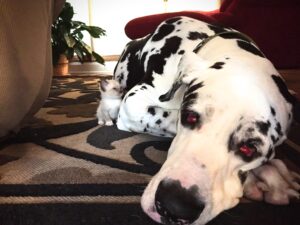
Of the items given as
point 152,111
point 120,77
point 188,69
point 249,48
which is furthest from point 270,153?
point 120,77

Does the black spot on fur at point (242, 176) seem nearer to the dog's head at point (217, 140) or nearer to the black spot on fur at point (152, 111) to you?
the dog's head at point (217, 140)

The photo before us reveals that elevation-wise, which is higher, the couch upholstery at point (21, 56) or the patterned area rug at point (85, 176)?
the couch upholstery at point (21, 56)

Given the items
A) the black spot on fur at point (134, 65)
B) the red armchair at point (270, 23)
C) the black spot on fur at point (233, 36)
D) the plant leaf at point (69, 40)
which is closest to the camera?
the black spot on fur at point (233, 36)

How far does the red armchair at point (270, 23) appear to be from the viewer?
2953mm

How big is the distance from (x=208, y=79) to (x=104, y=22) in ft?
17.0

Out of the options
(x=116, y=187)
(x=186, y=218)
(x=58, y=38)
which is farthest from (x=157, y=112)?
(x=58, y=38)

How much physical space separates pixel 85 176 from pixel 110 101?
33.6 inches

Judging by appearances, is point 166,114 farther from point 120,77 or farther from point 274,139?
point 120,77

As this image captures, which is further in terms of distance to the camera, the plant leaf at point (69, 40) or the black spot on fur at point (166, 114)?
the plant leaf at point (69, 40)

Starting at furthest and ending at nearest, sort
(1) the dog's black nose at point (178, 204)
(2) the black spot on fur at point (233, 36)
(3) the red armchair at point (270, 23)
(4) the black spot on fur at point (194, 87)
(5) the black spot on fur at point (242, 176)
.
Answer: (3) the red armchair at point (270, 23)
(2) the black spot on fur at point (233, 36)
(4) the black spot on fur at point (194, 87)
(5) the black spot on fur at point (242, 176)
(1) the dog's black nose at point (178, 204)

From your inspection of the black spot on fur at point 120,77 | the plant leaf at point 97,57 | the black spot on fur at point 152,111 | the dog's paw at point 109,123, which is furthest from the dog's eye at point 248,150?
the plant leaf at point 97,57

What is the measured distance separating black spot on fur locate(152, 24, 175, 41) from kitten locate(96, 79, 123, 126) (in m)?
0.34

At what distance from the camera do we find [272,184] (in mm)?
1243

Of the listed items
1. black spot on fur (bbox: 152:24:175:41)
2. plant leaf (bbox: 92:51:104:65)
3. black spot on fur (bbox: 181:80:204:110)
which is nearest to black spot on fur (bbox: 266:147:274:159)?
→ black spot on fur (bbox: 181:80:204:110)
